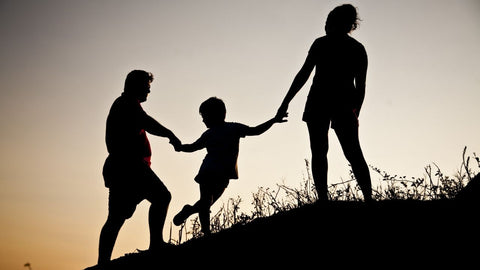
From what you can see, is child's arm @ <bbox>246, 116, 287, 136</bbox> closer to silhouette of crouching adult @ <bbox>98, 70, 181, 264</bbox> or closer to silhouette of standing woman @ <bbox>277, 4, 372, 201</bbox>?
silhouette of standing woman @ <bbox>277, 4, 372, 201</bbox>

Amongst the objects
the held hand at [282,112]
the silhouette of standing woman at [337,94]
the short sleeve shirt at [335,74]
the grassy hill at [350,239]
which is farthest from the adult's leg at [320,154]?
the held hand at [282,112]

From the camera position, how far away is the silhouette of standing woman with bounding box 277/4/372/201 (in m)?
4.52

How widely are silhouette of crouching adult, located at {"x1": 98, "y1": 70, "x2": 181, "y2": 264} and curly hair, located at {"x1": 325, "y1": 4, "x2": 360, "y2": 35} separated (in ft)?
7.46

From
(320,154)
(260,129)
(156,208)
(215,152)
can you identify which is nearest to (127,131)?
(156,208)

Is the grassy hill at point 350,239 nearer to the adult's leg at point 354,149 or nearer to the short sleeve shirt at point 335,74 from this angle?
the adult's leg at point 354,149

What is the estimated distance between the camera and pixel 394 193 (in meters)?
5.41

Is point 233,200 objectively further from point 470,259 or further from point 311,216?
point 470,259

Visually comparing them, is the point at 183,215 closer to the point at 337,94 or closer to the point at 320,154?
the point at 320,154

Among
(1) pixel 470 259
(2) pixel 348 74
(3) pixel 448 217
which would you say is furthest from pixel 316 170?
(1) pixel 470 259

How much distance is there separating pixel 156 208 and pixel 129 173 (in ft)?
1.62

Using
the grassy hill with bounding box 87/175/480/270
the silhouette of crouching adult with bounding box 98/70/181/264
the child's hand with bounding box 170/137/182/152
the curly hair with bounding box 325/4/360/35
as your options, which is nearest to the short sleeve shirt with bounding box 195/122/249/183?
the child's hand with bounding box 170/137/182/152

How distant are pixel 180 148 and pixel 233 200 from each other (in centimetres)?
160

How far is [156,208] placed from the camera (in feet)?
15.5

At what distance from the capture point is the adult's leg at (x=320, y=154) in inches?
179
